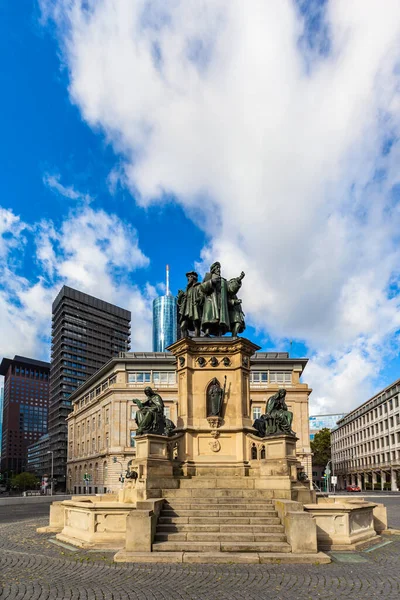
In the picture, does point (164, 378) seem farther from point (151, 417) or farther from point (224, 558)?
point (224, 558)

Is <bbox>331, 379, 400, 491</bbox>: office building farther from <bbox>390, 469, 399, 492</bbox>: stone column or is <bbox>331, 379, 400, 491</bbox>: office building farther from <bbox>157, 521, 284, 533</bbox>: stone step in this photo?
<bbox>157, 521, 284, 533</bbox>: stone step

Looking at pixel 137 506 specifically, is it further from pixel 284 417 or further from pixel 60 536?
pixel 284 417

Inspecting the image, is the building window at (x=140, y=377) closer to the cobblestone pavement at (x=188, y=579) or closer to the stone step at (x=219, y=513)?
Answer: the stone step at (x=219, y=513)

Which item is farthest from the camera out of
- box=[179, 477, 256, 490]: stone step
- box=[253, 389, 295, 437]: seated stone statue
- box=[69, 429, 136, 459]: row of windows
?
box=[69, 429, 136, 459]: row of windows

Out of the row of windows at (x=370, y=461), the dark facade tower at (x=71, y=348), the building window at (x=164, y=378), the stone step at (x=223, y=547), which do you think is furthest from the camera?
the dark facade tower at (x=71, y=348)

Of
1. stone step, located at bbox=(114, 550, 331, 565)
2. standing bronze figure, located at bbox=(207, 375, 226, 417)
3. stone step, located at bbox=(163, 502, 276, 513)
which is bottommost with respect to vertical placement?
stone step, located at bbox=(114, 550, 331, 565)

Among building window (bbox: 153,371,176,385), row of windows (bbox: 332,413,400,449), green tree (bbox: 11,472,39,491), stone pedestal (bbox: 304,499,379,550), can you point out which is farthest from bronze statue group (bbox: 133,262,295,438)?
green tree (bbox: 11,472,39,491)

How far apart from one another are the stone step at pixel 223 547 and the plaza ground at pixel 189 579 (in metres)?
0.93

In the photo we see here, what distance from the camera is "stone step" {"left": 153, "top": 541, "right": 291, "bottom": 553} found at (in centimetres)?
1184

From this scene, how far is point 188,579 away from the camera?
389 inches

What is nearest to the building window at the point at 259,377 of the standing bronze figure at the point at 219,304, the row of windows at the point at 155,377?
the row of windows at the point at 155,377

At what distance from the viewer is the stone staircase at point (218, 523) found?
11969 mm

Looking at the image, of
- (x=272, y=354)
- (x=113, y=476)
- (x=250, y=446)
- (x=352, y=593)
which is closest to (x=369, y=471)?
(x=272, y=354)

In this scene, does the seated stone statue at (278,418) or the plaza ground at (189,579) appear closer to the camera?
the plaza ground at (189,579)
